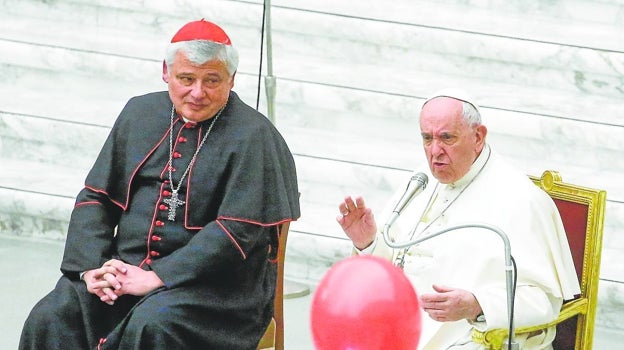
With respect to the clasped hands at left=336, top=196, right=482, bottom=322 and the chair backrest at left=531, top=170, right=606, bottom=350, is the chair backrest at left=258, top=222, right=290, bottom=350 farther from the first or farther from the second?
the chair backrest at left=531, top=170, right=606, bottom=350

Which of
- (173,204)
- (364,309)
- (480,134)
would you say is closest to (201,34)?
(173,204)

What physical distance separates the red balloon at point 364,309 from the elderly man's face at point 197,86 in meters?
2.03

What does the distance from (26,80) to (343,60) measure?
1913 mm

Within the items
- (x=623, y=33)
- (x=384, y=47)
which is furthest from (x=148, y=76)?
(x=623, y=33)

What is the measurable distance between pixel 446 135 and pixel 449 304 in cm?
65

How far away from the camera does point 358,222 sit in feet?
15.2

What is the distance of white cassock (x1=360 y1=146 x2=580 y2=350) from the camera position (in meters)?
4.52

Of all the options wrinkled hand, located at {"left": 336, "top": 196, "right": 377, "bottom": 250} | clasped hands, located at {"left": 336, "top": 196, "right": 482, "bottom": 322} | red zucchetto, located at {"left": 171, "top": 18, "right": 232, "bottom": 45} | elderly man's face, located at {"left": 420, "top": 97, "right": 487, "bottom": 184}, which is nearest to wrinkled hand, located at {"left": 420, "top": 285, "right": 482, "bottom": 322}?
clasped hands, located at {"left": 336, "top": 196, "right": 482, "bottom": 322}

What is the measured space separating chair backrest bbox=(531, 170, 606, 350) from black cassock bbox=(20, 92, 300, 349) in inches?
37.7

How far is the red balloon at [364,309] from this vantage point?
2699 millimetres

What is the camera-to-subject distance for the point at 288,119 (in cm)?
760

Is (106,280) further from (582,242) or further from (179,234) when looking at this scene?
(582,242)

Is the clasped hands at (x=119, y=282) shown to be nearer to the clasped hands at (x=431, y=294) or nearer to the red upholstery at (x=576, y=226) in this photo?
the clasped hands at (x=431, y=294)

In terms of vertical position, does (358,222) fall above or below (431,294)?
above
